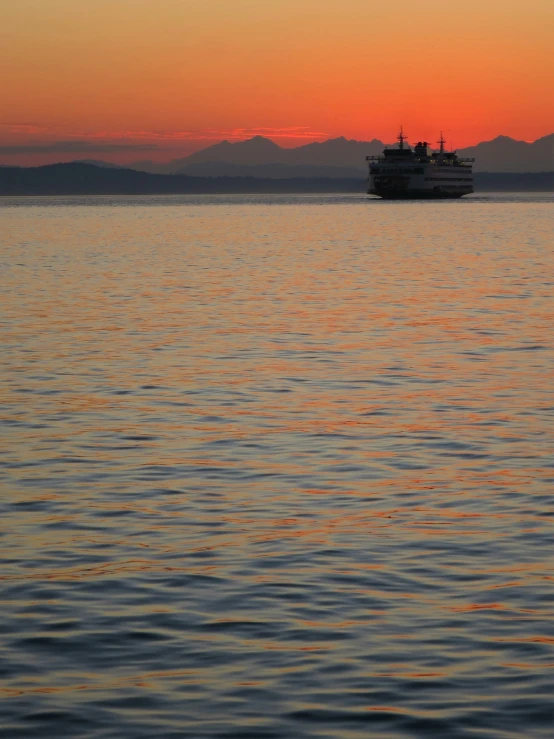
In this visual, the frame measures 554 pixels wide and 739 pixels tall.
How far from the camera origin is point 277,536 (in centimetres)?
1481

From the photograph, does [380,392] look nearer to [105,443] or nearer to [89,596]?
[105,443]

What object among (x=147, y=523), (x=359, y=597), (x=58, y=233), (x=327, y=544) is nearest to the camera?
(x=359, y=597)

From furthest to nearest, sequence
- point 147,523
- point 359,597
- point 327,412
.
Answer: point 327,412
point 147,523
point 359,597

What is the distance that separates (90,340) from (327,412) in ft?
46.6

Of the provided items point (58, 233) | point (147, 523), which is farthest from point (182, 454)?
point (58, 233)

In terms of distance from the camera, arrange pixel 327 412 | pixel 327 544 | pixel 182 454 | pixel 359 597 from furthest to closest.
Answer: pixel 327 412 < pixel 182 454 < pixel 327 544 < pixel 359 597

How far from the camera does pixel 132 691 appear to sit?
33.3 ft

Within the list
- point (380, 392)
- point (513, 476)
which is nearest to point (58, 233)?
point (380, 392)

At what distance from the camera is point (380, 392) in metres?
26.1

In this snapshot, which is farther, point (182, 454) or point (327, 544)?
point (182, 454)

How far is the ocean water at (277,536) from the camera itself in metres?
10.0

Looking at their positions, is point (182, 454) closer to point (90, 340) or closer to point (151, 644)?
point (151, 644)

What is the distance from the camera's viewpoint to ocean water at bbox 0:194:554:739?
395 inches

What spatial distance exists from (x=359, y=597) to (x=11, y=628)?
3088mm
